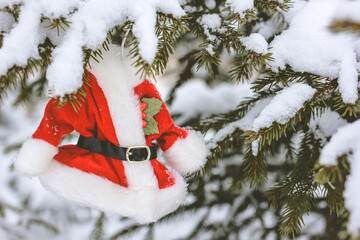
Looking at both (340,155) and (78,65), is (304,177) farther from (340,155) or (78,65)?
(78,65)

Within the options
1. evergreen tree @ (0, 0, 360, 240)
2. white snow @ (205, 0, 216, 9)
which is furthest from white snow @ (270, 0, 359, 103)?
white snow @ (205, 0, 216, 9)

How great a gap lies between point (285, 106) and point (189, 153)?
0.32 m

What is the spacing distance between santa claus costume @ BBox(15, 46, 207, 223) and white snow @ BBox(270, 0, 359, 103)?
1.36 ft

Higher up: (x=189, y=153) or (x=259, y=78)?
(x=259, y=78)

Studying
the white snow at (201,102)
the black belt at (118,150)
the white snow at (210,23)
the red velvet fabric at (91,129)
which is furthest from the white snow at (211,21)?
the white snow at (201,102)

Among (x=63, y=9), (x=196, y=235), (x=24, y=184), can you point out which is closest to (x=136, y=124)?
(x=63, y=9)

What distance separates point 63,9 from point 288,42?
613 millimetres

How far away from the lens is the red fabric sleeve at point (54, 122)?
0.81 metres

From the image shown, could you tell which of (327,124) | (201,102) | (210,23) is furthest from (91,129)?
(201,102)

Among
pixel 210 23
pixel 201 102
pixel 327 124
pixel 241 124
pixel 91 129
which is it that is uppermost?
pixel 210 23

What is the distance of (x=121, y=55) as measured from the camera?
832mm

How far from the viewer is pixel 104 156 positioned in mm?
884

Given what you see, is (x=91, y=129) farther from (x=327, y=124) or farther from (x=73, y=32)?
(x=327, y=124)

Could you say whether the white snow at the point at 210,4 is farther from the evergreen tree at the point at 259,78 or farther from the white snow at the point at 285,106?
the white snow at the point at 285,106
